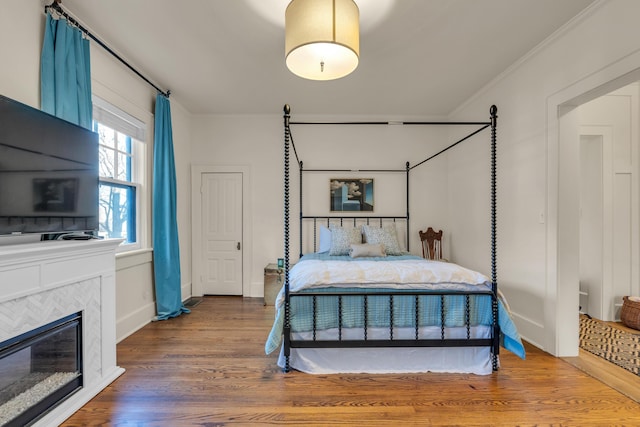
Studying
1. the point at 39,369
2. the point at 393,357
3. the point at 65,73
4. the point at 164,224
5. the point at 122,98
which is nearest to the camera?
the point at 39,369

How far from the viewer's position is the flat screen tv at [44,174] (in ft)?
5.11

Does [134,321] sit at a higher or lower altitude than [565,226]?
lower

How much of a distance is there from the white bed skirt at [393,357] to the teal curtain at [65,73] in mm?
2362

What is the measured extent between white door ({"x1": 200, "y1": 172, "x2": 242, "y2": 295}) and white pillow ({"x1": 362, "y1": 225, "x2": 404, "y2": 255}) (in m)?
1.91

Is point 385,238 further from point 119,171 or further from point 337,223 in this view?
point 119,171

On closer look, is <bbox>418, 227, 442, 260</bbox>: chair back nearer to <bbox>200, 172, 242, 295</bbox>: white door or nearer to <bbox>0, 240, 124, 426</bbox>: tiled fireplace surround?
<bbox>200, 172, 242, 295</bbox>: white door

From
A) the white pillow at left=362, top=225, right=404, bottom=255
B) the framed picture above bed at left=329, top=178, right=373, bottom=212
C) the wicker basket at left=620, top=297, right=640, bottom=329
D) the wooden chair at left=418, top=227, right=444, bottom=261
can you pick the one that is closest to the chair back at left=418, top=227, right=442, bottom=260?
the wooden chair at left=418, top=227, right=444, bottom=261

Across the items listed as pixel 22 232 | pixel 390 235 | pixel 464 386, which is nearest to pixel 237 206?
pixel 390 235

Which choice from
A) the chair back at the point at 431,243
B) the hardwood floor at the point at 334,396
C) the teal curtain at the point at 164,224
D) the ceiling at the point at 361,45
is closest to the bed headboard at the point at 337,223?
the chair back at the point at 431,243

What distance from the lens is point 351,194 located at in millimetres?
4309

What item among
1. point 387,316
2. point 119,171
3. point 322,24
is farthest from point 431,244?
point 119,171

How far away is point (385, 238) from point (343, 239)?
544 millimetres

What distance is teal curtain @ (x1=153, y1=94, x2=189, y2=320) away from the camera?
3299mm

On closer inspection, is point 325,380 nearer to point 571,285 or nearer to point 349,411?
point 349,411
